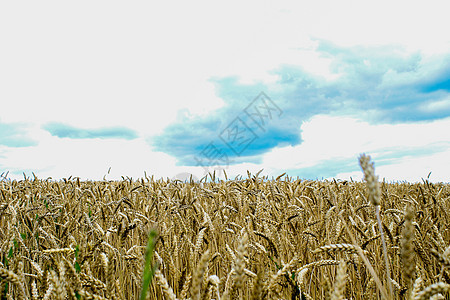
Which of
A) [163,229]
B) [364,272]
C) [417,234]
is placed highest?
[163,229]

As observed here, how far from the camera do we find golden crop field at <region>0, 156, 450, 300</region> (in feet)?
3.31

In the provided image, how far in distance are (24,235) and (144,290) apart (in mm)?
2913

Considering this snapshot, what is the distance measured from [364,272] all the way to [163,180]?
A: 515cm

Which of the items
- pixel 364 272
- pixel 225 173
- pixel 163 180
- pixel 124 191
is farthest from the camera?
pixel 163 180

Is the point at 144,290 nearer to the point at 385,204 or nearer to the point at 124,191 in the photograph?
the point at 385,204

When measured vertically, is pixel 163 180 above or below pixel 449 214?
above

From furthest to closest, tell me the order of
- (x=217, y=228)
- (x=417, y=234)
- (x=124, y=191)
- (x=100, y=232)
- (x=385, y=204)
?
1. (x=124, y=191)
2. (x=385, y=204)
3. (x=217, y=228)
4. (x=417, y=234)
5. (x=100, y=232)

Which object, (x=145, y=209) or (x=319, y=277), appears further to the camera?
(x=145, y=209)

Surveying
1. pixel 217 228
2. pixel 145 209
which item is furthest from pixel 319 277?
pixel 145 209

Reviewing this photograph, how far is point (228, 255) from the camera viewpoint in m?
2.17

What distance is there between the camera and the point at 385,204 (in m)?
4.62

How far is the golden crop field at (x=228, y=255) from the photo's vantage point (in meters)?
1.01

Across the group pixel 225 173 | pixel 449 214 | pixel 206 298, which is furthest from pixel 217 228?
pixel 449 214

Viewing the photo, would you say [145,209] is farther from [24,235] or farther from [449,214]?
[449,214]
